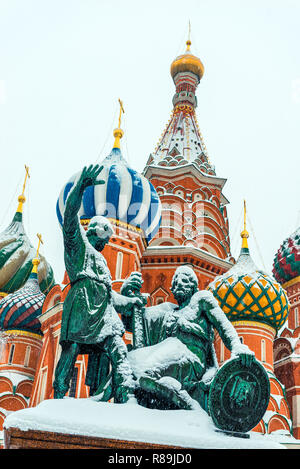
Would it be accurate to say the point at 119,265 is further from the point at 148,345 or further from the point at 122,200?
the point at 148,345

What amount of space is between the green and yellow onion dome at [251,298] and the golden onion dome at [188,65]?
15.5 m

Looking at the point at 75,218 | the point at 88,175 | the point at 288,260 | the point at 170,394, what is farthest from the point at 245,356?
the point at 288,260

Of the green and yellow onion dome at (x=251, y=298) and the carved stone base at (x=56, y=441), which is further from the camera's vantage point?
the green and yellow onion dome at (x=251, y=298)

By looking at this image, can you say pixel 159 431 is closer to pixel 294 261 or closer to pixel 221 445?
pixel 221 445

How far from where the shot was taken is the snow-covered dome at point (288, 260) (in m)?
23.2

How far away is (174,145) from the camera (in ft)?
89.5

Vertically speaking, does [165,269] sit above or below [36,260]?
below

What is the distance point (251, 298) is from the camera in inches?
712

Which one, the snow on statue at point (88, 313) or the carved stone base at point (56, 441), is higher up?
the snow on statue at point (88, 313)

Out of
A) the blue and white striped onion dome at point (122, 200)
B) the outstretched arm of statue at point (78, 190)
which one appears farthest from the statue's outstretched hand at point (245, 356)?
the blue and white striped onion dome at point (122, 200)

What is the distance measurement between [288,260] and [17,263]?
1181 centimetres

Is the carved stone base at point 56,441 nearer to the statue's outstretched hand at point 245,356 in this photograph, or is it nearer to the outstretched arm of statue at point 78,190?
the statue's outstretched hand at point 245,356
